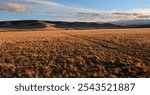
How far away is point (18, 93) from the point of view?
11.5 m

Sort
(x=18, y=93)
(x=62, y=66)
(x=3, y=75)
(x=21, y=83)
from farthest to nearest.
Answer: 1. (x=62, y=66)
2. (x=3, y=75)
3. (x=21, y=83)
4. (x=18, y=93)

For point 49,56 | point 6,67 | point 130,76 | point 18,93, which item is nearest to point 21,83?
point 18,93

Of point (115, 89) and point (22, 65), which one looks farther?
point (22, 65)

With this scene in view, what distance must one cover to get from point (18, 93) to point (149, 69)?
860 cm

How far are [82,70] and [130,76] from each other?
10.1ft

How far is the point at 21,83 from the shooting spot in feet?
42.0

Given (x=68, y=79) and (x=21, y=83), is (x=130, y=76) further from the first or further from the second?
(x=21, y=83)

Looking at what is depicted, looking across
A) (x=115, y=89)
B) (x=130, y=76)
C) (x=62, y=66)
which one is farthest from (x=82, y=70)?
(x=115, y=89)

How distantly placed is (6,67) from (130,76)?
818cm

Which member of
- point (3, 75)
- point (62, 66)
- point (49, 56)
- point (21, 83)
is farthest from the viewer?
point (49, 56)

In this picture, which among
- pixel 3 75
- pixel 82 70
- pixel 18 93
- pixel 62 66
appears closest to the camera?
pixel 18 93

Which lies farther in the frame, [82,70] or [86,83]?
[82,70]

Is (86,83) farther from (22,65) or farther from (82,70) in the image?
(22,65)

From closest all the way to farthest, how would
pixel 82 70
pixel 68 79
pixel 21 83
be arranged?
pixel 21 83, pixel 68 79, pixel 82 70
